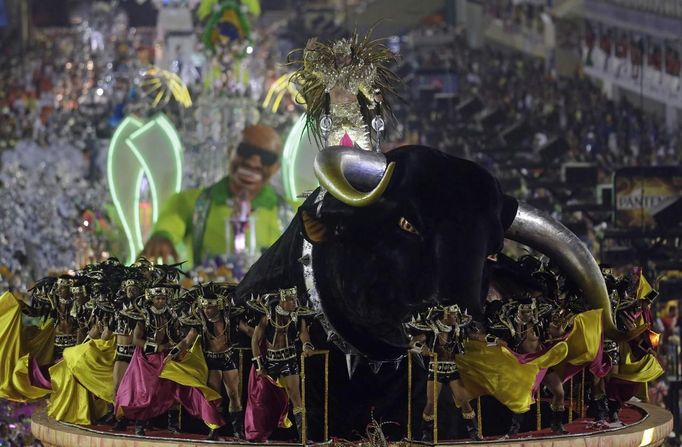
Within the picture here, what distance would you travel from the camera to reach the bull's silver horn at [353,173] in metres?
12.3

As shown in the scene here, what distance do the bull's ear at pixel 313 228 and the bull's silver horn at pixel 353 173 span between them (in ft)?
0.79

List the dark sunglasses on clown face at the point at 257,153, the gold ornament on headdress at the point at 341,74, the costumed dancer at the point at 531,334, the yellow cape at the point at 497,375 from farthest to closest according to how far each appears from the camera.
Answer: the dark sunglasses on clown face at the point at 257,153, the gold ornament on headdress at the point at 341,74, the costumed dancer at the point at 531,334, the yellow cape at the point at 497,375

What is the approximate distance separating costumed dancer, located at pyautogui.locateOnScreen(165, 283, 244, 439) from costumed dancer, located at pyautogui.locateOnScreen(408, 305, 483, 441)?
1346 millimetres

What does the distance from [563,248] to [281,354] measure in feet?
7.50

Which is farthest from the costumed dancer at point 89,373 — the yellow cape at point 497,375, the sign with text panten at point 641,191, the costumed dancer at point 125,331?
the sign with text panten at point 641,191

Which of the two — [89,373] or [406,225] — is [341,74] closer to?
[406,225]

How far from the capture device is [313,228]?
12648mm

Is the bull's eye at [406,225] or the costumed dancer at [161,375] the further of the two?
the costumed dancer at [161,375]

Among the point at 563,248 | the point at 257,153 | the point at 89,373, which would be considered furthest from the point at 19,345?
the point at 257,153

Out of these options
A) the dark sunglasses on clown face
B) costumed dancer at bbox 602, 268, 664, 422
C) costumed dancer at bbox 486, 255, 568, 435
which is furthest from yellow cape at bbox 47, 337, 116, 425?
the dark sunglasses on clown face

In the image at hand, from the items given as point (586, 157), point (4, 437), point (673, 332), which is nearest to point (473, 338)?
point (4, 437)

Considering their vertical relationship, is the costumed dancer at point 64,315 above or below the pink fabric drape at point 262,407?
above

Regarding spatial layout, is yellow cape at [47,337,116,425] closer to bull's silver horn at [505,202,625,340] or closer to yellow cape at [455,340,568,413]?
yellow cape at [455,340,568,413]

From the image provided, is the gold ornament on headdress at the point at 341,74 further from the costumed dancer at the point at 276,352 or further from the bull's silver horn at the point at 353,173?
the costumed dancer at the point at 276,352
